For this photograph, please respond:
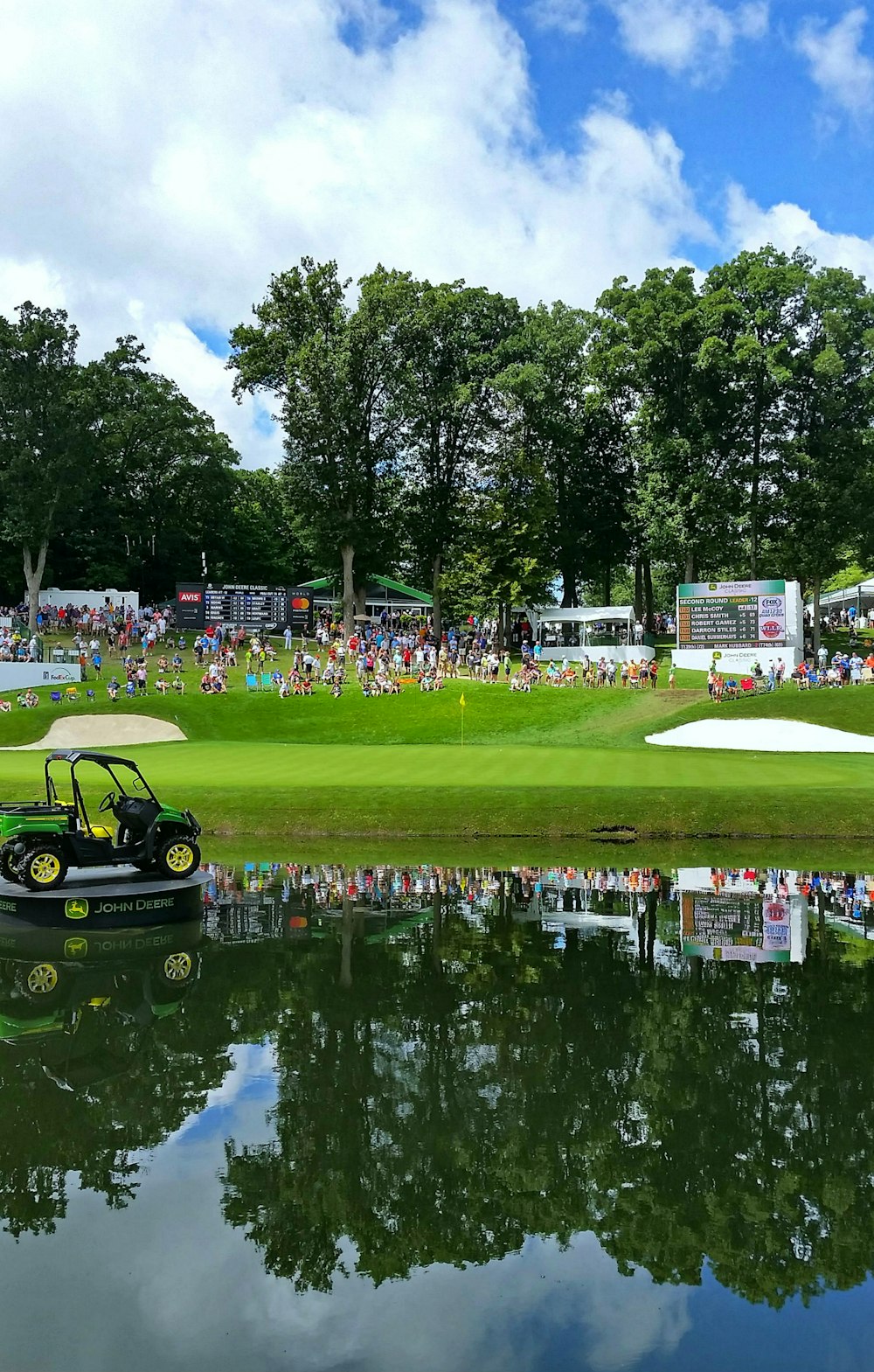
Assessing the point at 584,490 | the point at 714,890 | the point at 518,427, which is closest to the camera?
the point at 714,890

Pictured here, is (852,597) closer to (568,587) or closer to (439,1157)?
(568,587)

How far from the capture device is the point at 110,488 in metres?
86.2

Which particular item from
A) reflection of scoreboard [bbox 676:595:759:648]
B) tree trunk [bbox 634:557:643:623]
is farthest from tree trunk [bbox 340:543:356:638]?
tree trunk [bbox 634:557:643:623]

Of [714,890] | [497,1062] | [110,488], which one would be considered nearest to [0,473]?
[110,488]

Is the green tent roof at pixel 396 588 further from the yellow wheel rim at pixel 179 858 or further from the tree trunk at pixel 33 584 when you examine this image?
the yellow wheel rim at pixel 179 858

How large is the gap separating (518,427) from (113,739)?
3720cm

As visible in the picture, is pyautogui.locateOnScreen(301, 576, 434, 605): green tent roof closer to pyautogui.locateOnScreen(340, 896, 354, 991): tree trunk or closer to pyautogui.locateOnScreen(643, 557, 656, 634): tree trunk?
pyautogui.locateOnScreen(643, 557, 656, 634): tree trunk

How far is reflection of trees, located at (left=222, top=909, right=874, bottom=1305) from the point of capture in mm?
6477

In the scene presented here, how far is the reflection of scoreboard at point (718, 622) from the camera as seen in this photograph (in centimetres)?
4969

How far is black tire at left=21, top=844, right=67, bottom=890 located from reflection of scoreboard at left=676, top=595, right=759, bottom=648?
1554 inches

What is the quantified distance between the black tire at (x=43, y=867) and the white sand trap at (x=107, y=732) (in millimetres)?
23755

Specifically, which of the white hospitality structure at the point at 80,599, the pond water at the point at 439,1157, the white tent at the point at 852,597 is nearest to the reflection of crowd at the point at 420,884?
the pond water at the point at 439,1157

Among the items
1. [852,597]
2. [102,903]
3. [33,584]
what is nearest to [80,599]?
[33,584]

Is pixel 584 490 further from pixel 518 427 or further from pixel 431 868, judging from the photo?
pixel 431 868
